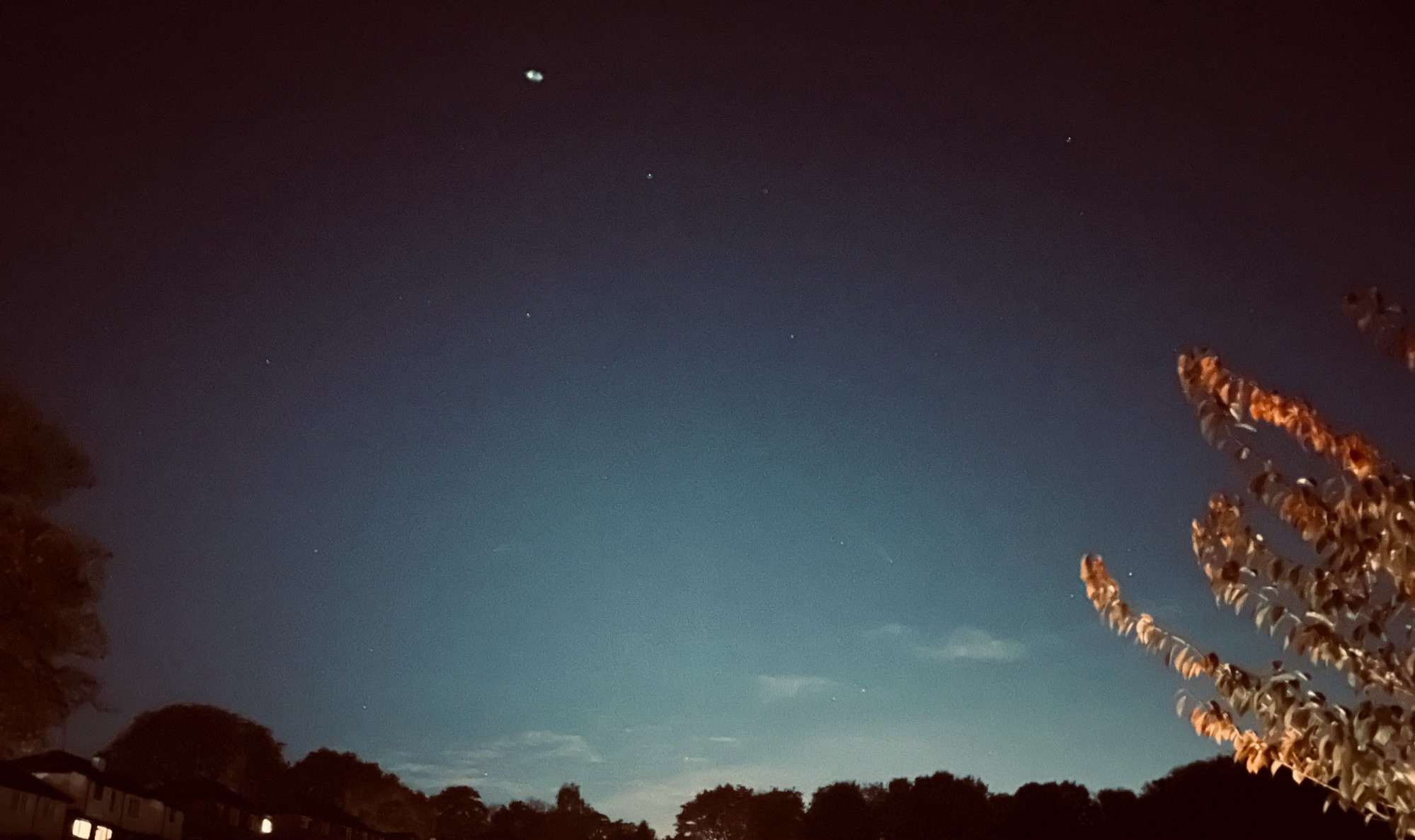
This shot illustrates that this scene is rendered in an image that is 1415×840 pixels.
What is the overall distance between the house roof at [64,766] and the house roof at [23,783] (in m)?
5.37

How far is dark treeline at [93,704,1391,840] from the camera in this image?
77.9 metres

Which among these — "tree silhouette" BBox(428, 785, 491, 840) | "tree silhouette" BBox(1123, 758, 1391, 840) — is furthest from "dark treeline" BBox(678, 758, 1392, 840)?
"tree silhouette" BBox(428, 785, 491, 840)

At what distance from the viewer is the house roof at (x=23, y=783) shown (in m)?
50.1

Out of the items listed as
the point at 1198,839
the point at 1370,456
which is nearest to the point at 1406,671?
the point at 1370,456

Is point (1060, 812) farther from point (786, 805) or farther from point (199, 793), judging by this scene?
point (199, 793)

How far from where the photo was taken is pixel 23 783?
51.4 metres

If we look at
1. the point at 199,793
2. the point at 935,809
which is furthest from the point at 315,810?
the point at 935,809

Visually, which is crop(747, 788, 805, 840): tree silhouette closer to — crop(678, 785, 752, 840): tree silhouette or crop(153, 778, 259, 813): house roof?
crop(678, 785, 752, 840): tree silhouette

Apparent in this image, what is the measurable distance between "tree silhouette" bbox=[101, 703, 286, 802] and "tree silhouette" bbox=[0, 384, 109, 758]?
10412 centimetres

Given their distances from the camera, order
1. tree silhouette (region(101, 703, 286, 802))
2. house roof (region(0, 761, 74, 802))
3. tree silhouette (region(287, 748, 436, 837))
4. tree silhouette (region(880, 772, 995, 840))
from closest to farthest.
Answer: house roof (region(0, 761, 74, 802)), tree silhouette (region(880, 772, 995, 840)), tree silhouette (region(101, 703, 286, 802)), tree silhouette (region(287, 748, 436, 837))

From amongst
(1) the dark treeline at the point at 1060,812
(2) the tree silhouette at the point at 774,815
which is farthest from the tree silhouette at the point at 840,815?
(2) the tree silhouette at the point at 774,815

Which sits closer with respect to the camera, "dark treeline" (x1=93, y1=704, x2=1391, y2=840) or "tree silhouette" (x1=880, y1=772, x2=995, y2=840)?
"dark treeline" (x1=93, y1=704, x2=1391, y2=840)

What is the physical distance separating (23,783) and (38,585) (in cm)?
3612

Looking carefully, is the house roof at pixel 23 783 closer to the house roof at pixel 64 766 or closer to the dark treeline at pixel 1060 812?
the house roof at pixel 64 766
